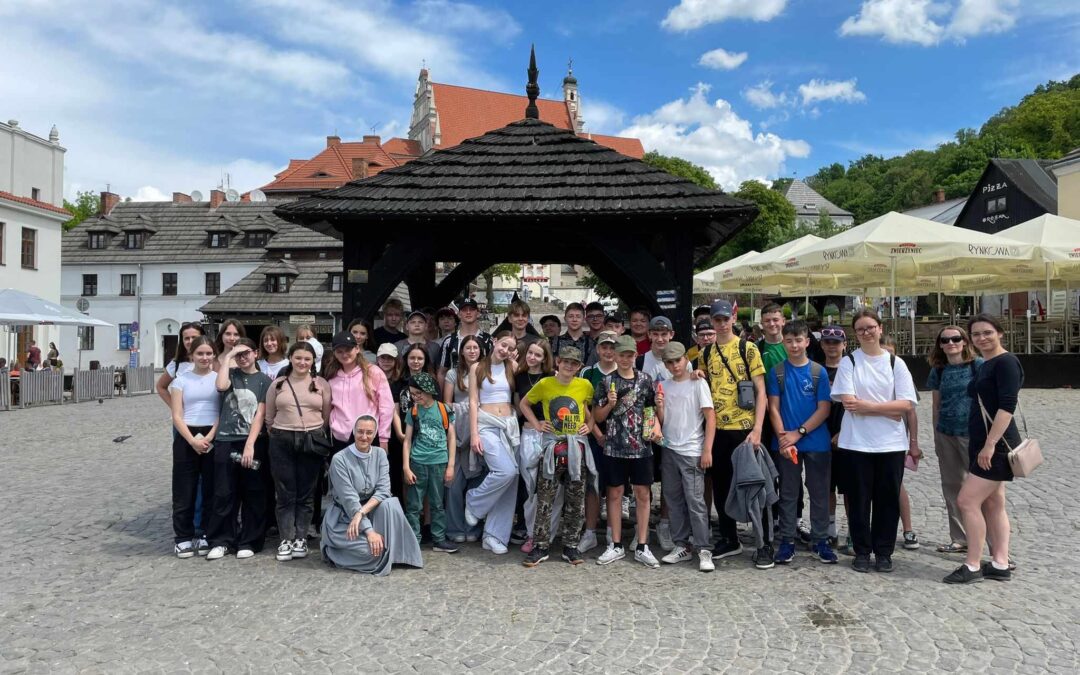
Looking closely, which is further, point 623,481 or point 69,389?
point 69,389

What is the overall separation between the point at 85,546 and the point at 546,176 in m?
5.00

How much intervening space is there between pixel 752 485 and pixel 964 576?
144cm

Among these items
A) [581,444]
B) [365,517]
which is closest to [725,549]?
[581,444]

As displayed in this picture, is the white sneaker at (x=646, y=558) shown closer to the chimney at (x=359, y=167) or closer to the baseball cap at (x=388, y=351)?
the baseball cap at (x=388, y=351)

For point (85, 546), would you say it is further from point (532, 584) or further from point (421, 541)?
point (532, 584)

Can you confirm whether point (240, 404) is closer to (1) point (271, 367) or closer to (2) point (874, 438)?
(1) point (271, 367)

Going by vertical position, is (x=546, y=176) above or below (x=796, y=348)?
above

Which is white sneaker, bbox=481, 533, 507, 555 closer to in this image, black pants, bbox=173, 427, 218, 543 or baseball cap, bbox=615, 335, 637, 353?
baseball cap, bbox=615, 335, 637, 353

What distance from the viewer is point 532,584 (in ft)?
16.6

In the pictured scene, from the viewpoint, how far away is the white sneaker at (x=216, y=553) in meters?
5.62

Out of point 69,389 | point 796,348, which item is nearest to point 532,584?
point 796,348

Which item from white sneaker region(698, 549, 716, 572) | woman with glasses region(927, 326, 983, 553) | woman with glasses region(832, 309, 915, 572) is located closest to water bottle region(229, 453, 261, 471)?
white sneaker region(698, 549, 716, 572)

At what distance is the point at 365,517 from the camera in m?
5.44

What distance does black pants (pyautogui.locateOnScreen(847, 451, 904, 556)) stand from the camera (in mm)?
5230
